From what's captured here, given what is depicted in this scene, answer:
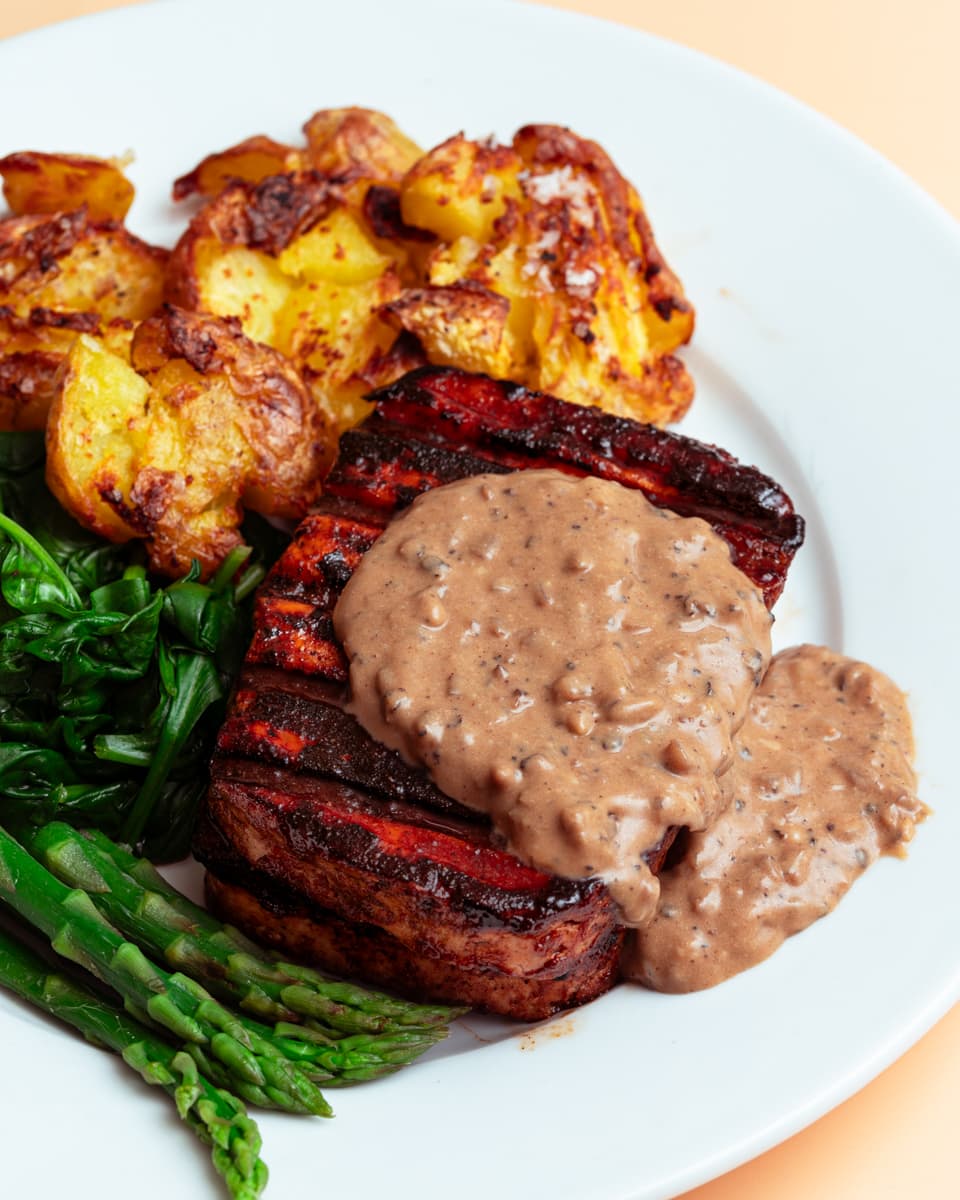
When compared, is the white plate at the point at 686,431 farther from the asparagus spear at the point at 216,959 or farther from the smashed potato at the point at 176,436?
the smashed potato at the point at 176,436

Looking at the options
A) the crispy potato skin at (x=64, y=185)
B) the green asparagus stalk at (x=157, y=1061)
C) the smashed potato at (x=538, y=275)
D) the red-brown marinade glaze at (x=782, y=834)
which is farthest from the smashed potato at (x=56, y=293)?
the red-brown marinade glaze at (x=782, y=834)

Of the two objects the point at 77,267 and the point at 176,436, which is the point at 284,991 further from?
the point at 77,267

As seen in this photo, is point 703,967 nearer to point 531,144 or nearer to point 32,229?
point 531,144

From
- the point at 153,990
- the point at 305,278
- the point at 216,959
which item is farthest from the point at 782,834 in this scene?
the point at 305,278

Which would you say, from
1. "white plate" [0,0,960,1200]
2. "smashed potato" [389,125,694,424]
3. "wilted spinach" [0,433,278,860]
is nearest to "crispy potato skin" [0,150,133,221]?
"white plate" [0,0,960,1200]

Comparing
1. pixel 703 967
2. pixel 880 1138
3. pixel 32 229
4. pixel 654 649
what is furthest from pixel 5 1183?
pixel 32 229
